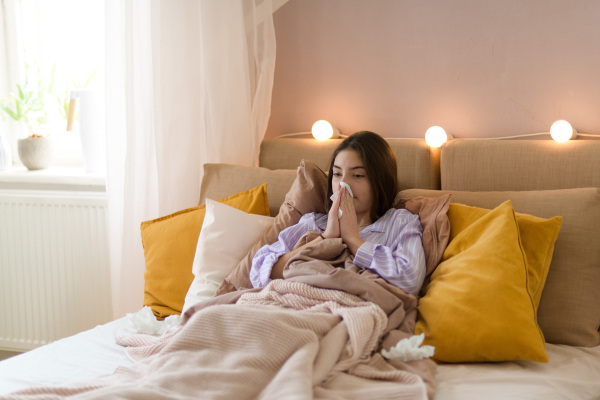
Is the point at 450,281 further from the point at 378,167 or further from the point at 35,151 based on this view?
the point at 35,151

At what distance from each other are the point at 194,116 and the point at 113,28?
1.42ft

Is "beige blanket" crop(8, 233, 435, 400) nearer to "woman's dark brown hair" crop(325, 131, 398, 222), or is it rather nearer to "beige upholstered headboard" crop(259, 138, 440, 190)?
"woman's dark brown hair" crop(325, 131, 398, 222)

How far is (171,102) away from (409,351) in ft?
4.59

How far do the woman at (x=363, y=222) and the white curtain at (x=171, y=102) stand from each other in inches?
25.5

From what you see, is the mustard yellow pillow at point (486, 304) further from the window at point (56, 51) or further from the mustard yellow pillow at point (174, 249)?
the window at point (56, 51)

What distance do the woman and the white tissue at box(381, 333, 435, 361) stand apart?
232mm

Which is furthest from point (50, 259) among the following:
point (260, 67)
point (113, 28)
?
point (260, 67)

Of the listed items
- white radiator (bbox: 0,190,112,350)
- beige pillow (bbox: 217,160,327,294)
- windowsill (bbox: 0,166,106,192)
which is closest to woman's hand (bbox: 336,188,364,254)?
beige pillow (bbox: 217,160,327,294)

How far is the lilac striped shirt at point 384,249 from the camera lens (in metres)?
1.74

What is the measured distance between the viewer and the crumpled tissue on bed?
1.89 m

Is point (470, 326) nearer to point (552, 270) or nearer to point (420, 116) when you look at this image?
point (552, 270)

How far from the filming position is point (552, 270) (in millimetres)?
1810

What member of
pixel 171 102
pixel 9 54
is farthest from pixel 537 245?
pixel 9 54

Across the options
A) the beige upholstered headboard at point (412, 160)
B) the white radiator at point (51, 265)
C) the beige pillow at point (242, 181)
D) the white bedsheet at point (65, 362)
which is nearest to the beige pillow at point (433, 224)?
the beige upholstered headboard at point (412, 160)
